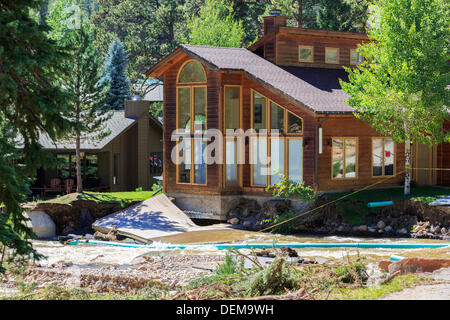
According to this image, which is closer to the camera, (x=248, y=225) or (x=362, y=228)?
(x=362, y=228)

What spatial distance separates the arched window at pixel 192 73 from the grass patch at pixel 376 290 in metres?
14.4

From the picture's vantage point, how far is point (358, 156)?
2548 cm

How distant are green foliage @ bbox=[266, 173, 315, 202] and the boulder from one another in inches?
297

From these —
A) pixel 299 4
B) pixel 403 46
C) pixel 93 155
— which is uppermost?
pixel 299 4

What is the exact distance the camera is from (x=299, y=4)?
5356 centimetres

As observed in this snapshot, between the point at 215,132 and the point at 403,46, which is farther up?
the point at 403,46

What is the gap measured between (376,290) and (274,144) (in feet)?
44.6

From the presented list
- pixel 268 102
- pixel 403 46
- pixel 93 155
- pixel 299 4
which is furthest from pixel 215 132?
pixel 299 4

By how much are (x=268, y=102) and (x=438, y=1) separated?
6.50 metres

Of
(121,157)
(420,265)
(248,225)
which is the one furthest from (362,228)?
(121,157)

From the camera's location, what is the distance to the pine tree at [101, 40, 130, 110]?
5094cm

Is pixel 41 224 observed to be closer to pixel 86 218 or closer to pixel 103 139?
pixel 86 218
